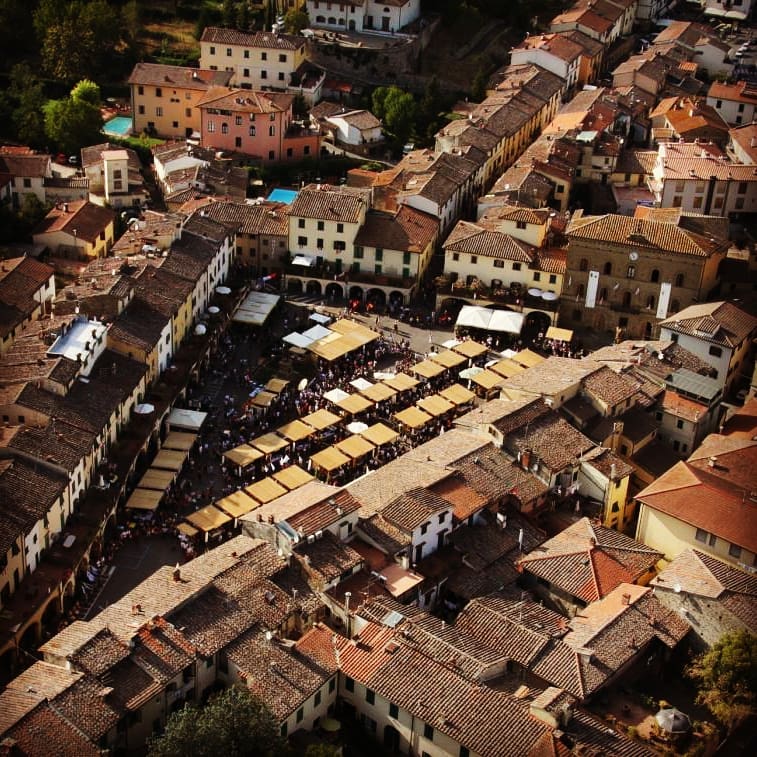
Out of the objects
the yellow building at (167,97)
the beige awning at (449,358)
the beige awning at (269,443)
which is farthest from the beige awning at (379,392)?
the yellow building at (167,97)

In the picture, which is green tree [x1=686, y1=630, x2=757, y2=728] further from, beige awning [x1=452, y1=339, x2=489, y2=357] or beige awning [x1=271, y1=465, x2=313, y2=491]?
beige awning [x1=452, y1=339, x2=489, y2=357]

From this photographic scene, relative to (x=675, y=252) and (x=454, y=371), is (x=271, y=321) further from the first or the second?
(x=675, y=252)

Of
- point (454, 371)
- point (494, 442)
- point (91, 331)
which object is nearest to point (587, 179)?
point (454, 371)

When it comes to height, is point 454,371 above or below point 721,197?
below

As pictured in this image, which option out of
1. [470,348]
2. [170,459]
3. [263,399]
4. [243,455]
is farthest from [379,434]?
[470,348]

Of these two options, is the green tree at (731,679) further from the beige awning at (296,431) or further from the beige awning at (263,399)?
the beige awning at (263,399)

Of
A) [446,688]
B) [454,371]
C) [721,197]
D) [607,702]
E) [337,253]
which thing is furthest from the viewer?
[721,197]

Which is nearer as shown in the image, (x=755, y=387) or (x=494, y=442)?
(x=494, y=442)
